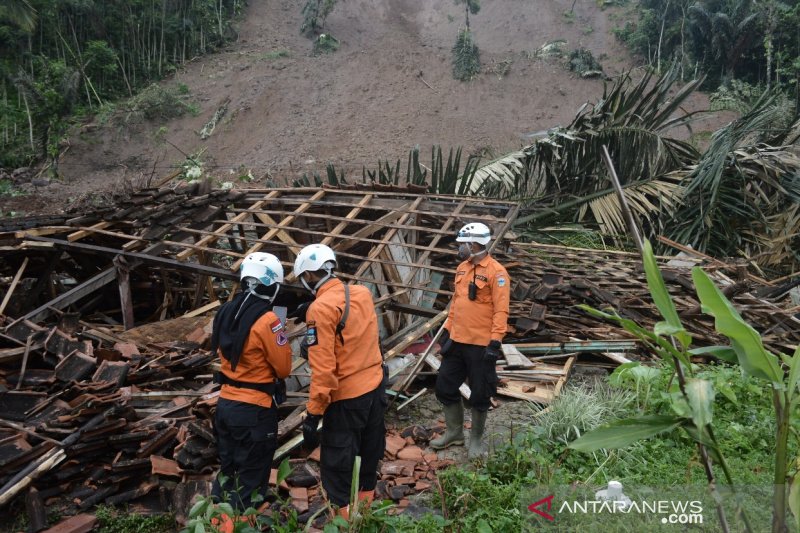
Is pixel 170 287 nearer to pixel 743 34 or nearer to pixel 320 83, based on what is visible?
pixel 320 83

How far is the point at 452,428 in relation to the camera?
5.90m

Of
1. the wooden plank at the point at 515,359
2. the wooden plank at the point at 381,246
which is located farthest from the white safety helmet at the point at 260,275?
the wooden plank at the point at 515,359

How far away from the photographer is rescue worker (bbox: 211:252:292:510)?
169 inches

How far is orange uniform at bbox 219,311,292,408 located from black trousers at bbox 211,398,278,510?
7 cm

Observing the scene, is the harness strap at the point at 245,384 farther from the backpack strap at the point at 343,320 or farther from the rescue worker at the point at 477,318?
the rescue worker at the point at 477,318

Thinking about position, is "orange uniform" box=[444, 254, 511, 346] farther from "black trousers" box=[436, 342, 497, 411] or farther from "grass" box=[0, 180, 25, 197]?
"grass" box=[0, 180, 25, 197]

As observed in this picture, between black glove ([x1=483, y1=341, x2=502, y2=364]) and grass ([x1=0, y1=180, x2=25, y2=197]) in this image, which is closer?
Answer: black glove ([x1=483, y1=341, x2=502, y2=364])

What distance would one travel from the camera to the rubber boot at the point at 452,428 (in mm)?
5848

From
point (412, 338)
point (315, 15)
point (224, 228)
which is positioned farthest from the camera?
point (315, 15)

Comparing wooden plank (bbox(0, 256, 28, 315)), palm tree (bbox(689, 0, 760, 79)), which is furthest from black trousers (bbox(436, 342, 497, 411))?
palm tree (bbox(689, 0, 760, 79))

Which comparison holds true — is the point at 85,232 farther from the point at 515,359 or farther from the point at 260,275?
the point at 515,359

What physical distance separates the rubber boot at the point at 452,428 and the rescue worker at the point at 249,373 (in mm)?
1962

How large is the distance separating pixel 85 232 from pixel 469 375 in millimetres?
5563

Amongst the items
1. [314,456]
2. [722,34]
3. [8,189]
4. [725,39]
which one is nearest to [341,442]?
[314,456]
